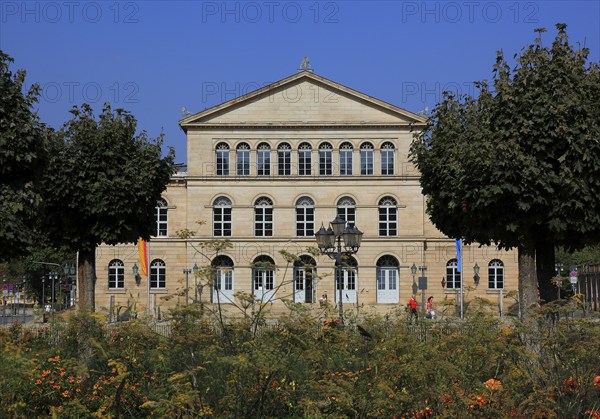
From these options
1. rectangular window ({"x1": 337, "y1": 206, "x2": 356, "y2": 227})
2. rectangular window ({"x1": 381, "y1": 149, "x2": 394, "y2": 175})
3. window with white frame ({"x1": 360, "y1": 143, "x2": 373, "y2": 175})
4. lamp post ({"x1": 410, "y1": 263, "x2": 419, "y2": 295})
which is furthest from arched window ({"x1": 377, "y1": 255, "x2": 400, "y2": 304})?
→ window with white frame ({"x1": 360, "y1": 143, "x2": 373, "y2": 175})

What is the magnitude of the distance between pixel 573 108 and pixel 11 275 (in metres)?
82.2

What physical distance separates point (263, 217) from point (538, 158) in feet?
126

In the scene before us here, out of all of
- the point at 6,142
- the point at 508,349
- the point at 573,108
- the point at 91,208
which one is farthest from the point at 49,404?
the point at 91,208

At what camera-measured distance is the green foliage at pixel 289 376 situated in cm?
1023

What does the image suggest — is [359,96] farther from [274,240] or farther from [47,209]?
[47,209]

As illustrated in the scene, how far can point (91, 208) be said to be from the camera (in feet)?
Answer: 84.1

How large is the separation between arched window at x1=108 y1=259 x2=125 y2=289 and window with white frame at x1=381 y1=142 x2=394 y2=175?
1689 centimetres

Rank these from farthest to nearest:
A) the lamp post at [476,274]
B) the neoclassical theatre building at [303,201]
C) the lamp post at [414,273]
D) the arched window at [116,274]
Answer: the arched window at [116,274] < the neoclassical theatre building at [303,201] < the lamp post at [476,274] < the lamp post at [414,273]

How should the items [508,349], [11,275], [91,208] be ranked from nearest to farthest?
[508,349] → [91,208] → [11,275]

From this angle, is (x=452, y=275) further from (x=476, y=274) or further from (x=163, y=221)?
(x=163, y=221)

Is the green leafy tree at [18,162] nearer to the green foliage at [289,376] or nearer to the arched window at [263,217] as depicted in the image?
the green foliage at [289,376]

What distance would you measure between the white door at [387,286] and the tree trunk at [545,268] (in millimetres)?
35492

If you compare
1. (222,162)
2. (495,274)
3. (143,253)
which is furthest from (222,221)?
(495,274)

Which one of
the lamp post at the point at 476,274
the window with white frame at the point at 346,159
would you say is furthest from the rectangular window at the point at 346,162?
the lamp post at the point at 476,274
